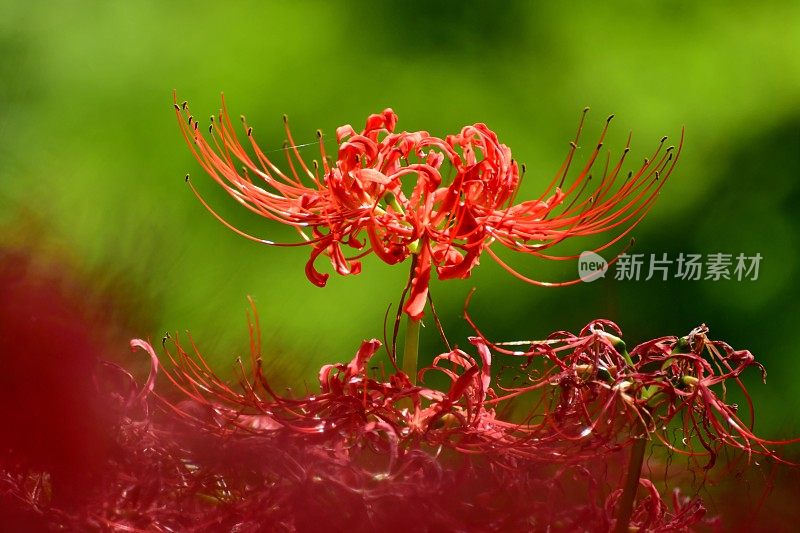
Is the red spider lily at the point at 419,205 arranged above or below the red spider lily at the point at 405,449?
above

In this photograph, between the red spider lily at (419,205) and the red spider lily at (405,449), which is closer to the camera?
the red spider lily at (405,449)

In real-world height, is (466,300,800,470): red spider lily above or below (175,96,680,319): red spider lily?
below

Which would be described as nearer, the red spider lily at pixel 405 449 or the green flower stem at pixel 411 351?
the red spider lily at pixel 405 449

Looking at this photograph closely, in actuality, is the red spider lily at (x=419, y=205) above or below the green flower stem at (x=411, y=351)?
above

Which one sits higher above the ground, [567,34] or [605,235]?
[567,34]

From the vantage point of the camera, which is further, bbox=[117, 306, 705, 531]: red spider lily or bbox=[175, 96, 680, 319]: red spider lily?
bbox=[175, 96, 680, 319]: red spider lily

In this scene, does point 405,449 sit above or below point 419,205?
below

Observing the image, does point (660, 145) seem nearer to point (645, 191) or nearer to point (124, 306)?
point (645, 191)

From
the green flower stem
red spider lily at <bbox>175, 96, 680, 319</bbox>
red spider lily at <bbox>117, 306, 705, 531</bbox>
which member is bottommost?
red spider lily at <bbox>117, 306, 705, 531</bbox>

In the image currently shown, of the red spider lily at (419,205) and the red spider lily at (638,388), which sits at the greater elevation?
the red spider lily at (419,205)

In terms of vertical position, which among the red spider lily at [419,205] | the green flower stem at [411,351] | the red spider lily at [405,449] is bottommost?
the red spider lily at [405,449]

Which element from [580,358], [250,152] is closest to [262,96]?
[250,152]
